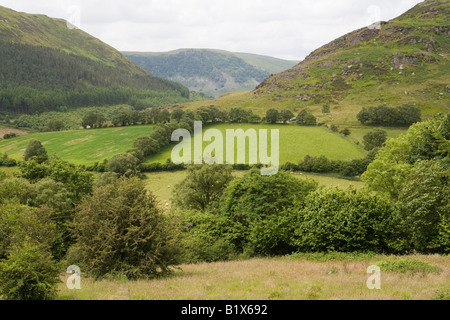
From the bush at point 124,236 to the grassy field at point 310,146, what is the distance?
79538 millimetres

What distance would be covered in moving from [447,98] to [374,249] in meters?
184

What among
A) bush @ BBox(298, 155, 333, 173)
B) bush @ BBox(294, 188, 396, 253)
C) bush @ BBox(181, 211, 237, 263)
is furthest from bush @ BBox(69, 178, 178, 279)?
bush @ BBox(298, 155, 333, 173)

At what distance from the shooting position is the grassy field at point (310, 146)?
100 meters

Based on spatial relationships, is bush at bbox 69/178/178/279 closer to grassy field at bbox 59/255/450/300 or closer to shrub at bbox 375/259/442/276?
grassy field at bbox 59/255/450/300

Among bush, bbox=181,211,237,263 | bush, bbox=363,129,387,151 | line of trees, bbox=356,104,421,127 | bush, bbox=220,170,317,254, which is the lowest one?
bush, bbox=181,211,237,263

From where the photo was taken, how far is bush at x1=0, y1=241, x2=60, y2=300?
1374cm

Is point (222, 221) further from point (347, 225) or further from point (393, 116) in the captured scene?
point (393, 116)

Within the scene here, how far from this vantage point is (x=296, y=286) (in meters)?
15.4

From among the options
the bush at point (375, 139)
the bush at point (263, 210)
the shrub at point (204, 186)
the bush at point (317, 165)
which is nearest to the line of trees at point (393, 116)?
the bush at point (375, 139)

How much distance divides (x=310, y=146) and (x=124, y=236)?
9575cm

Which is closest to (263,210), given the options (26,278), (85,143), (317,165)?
(26,278)

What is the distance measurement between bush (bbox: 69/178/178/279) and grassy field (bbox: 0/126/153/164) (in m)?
93.2
